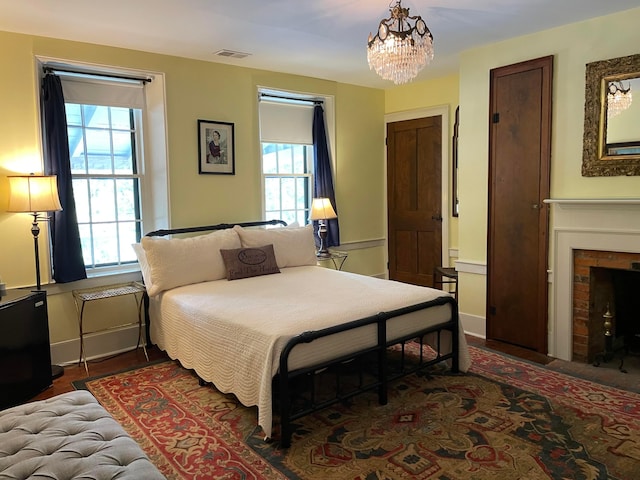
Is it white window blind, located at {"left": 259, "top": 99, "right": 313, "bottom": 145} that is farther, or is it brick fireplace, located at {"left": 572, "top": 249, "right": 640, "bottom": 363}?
white window blind, located at {"left": 259, "top": 99, "right": 313, "bottom": 145}

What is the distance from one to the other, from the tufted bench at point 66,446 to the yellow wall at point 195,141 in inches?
74.2

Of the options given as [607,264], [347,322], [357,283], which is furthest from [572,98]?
[347,322]

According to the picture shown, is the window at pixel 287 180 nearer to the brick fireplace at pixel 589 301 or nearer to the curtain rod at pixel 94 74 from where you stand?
the curtain rod at pixel 94 74

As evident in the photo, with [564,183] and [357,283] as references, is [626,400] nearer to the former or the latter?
[564,183]

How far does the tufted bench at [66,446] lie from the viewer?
1669 millimetres

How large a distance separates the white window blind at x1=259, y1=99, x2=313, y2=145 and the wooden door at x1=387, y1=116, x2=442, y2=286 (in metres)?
1.08

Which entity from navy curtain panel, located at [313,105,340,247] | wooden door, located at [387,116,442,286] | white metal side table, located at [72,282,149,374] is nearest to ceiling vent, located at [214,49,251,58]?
navy curtain panel, located at [313,105,340,247]

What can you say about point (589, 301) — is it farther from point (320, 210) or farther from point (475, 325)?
point (320, 210)

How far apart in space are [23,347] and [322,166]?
3.30m

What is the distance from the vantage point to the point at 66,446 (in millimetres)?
1825

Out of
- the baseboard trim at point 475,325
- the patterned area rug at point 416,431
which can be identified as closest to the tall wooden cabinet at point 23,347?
the patterned area rug at point 416,431

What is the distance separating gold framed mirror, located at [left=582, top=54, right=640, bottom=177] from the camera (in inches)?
132

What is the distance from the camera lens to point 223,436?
2.72 m

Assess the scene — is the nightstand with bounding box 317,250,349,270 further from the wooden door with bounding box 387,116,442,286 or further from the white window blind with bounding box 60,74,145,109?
the white window blind with bounding box 60,74,145,109
